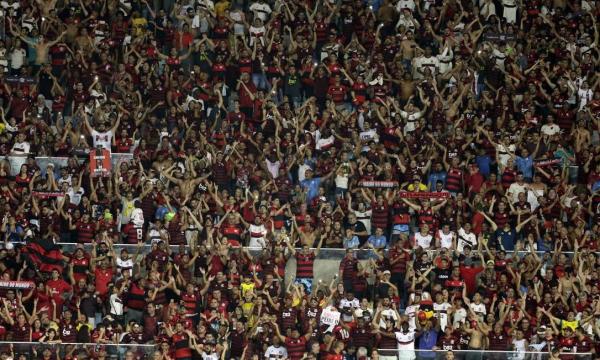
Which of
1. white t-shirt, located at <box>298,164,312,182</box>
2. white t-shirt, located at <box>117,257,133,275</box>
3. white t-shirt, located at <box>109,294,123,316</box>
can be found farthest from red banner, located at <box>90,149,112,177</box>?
white t-shirt, located at <box>298,164,312,182</box>

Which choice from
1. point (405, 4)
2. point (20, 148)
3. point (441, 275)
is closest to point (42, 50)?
point (20, 148)

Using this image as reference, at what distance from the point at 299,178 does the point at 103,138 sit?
14.5ft

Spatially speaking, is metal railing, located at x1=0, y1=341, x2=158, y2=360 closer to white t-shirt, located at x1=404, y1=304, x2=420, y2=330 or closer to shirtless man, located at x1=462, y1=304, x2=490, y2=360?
white t-shirt, located at x1=404, y1=304, x2=420, y2=330

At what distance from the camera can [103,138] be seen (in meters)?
37.7

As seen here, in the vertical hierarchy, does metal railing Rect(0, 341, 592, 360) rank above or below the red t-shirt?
below

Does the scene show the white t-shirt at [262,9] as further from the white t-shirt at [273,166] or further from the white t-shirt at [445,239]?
the white t-shirt at [445,239]

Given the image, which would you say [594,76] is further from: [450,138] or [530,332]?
[530,332]

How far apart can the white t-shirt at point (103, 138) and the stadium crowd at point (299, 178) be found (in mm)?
43

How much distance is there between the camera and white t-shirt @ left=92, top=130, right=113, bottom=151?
123 feet

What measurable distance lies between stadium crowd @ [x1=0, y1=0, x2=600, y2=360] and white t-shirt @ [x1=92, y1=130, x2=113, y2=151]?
0.14 ft

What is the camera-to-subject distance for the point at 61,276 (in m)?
34.4

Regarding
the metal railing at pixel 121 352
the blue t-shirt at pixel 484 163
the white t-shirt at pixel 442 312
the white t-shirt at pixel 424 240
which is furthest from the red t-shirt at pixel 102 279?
the blue t-shirt at pixel 484 163

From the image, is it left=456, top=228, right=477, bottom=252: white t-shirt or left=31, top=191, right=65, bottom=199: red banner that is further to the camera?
left=31, top=191, right=65, bottom=199: red banner

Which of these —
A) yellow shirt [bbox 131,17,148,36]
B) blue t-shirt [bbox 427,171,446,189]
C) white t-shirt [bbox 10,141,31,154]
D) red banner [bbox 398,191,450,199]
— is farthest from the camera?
yellow shirt [bbox 131,17,148,36]
